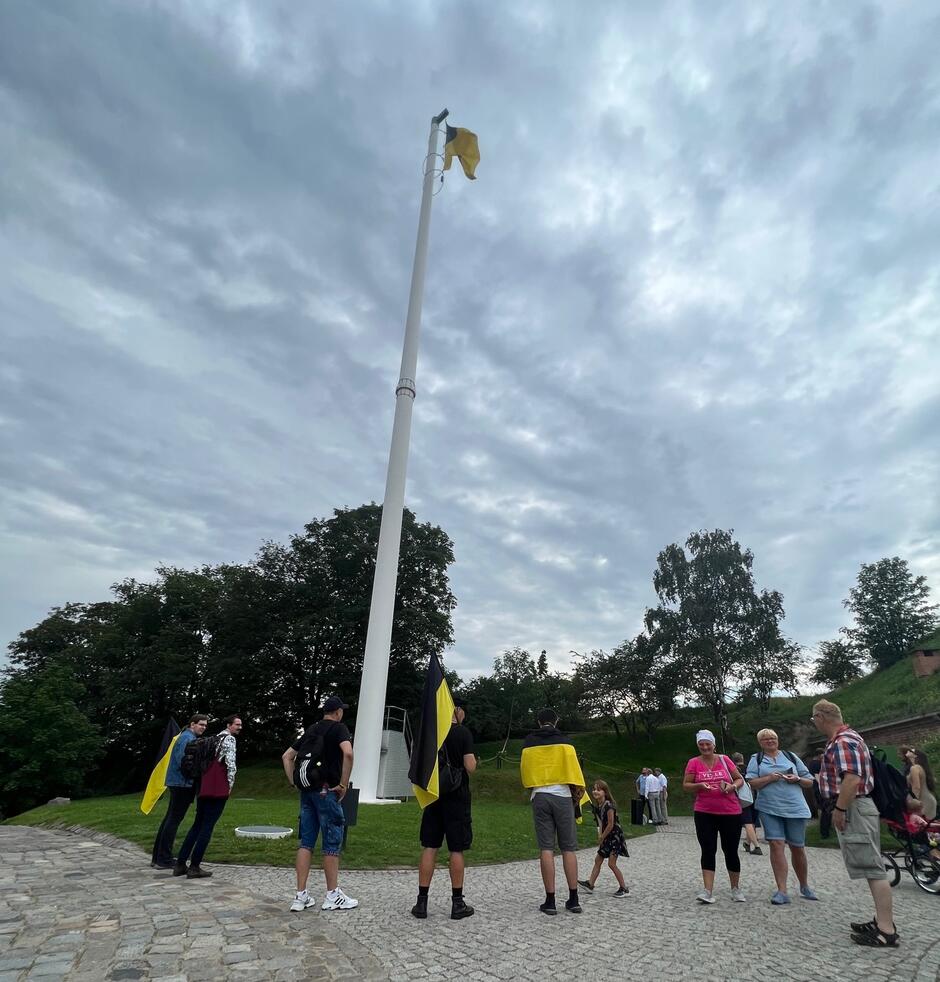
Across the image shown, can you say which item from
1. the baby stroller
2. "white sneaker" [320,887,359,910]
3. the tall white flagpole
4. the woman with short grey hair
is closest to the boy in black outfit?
"white sneaker" [320,887,359,910]

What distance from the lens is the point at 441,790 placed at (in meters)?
6.12

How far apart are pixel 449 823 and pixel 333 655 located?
115 feet

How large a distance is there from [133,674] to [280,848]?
4066 cm

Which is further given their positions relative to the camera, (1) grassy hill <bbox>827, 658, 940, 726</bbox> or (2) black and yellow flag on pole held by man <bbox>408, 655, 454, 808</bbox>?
(1) grassy hill <bbox>827, 658, 940, 726</bbox>

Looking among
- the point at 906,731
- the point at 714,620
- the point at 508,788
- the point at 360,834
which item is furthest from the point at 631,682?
the point at 360,834

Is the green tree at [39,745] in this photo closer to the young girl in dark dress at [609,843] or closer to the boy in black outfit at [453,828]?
the young girl in dark dress at [609,843]

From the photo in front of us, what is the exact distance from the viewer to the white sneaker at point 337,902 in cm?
598

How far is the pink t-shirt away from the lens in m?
6.99

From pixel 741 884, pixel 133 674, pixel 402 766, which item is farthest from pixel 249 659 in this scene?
pixel 741 884

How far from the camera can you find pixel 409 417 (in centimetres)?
2173

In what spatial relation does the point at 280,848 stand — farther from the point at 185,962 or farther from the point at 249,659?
the point at 249,659

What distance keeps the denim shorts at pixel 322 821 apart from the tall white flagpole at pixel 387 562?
12.0m

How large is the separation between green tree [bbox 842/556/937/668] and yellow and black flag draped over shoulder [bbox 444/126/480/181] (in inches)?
1586

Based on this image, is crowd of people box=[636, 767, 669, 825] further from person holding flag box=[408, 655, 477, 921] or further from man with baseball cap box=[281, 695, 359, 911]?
man with baseball cap box=[281, 695, 359, 911]
